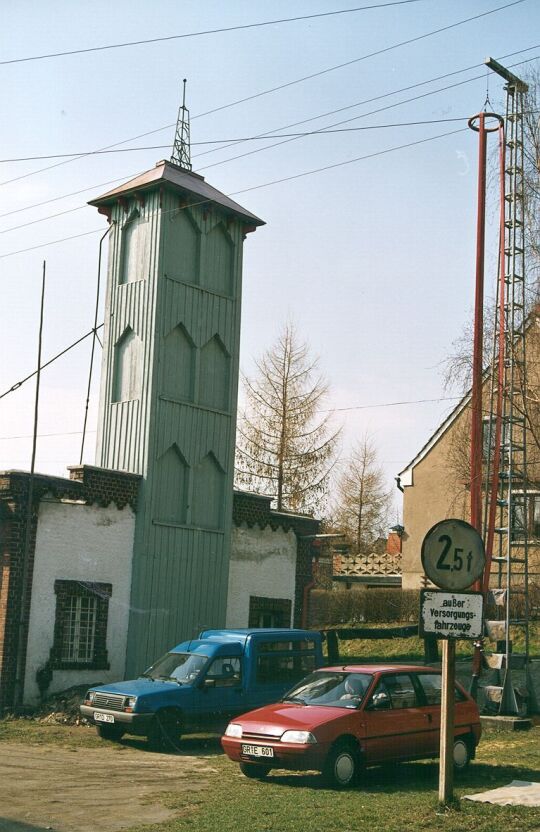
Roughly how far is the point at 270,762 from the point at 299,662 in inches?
240

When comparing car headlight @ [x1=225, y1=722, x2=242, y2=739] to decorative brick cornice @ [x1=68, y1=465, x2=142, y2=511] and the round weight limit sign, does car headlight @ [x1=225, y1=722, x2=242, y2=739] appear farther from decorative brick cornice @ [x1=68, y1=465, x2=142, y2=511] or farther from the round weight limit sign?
decorative brick cornice @ [x1=68, y1=465, x2=142, y2=511]

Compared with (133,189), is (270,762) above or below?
below

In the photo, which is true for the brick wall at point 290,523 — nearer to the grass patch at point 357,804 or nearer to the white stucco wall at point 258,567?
the white stucco wall at point 258,567

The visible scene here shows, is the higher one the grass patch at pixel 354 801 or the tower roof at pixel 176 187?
the tower roof at pixel 176 187

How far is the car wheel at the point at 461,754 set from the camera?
1434 centimetres

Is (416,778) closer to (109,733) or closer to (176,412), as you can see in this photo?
(109,733)

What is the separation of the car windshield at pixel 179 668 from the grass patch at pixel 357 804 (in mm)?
2479

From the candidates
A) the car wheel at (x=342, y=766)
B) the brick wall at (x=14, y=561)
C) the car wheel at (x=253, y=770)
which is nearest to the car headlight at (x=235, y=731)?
the car wheel at (x=253, y=770)

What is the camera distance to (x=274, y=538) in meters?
26.5

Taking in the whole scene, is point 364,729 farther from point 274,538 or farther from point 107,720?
point 274,538

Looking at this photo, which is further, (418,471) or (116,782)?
(418,471)

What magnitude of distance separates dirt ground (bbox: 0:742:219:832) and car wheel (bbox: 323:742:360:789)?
1.69 m

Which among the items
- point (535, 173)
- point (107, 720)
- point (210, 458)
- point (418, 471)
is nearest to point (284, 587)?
point (210, 458)

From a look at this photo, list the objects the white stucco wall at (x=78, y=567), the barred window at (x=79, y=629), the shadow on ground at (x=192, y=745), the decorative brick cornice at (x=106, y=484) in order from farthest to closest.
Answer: the decorative brick cornice at (x=106, y=484)
the barred window at (x=79, y=629)
the white stucco wall at (x=78, y=567)
the shadow on ground at (x=192, y=745)
